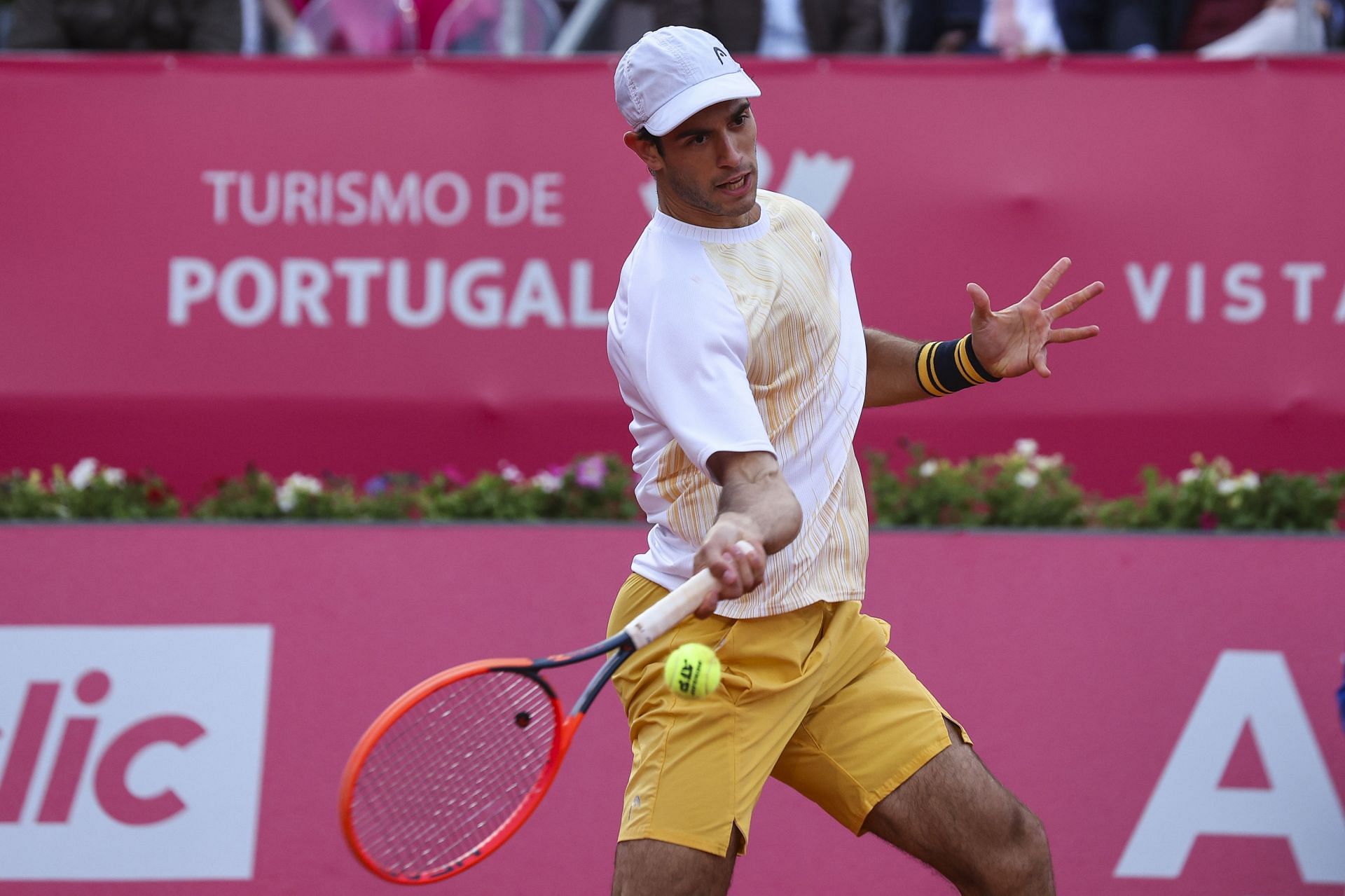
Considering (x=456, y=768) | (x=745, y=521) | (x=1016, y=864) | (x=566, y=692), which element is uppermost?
(x=745, y=521)

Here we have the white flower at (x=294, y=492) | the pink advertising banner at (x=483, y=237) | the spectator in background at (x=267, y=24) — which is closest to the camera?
the white flower at (x=294, y=492)

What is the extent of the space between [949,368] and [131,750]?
9.01ft

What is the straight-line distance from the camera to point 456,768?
3299 mm

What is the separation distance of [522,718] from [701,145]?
1122 millimetres

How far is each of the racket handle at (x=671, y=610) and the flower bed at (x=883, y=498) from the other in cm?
268

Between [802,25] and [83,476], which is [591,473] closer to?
[83,476]

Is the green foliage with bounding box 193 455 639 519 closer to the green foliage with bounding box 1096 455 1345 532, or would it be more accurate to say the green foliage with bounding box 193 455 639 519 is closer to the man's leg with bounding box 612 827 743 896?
the green foliage with bounding box 1096 455 1345 532

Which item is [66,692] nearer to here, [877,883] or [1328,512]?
[877,883]

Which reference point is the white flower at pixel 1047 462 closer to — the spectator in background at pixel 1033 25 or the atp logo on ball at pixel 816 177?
the atp logo on ball at pixel 816 177

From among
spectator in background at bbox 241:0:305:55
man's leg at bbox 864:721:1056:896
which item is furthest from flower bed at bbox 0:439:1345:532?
man's leg at bbox 864:721:1056:896

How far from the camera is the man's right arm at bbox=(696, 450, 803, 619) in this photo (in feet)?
9.37

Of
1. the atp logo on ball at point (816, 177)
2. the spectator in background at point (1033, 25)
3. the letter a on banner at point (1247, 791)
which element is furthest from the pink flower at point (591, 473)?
the spectator in background at point (1033, 25)

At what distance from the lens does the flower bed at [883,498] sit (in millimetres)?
5633

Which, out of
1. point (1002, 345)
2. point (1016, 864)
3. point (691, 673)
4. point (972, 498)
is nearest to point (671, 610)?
point (691, 673)
